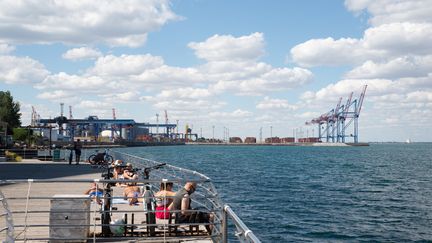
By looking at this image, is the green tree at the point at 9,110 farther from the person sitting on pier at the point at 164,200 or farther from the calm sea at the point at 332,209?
the person sitting on pier at the point at 164,200

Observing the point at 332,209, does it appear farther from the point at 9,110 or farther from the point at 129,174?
the point at 9,110

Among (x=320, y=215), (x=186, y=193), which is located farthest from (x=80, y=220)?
(x=320, y=215)

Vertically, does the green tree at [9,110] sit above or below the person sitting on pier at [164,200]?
above

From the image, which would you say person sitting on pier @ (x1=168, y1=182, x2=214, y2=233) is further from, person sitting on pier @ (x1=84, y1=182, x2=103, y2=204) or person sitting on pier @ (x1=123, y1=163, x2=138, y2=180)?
person sitting on pier @ (x1=123, y1=163, x2=138, y2=180)

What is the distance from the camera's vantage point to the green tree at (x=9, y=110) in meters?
117

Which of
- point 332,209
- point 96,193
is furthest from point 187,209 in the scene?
point 332,209

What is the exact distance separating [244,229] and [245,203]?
80.1ft

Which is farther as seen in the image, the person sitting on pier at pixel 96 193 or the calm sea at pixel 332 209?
the calm sea at pixel 332 209

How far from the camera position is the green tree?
385 ft

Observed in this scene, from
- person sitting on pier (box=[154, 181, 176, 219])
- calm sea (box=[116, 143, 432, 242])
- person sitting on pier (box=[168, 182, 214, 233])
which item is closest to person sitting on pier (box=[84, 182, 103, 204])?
person sitting on pier (box=[154, 181, 176, 219])

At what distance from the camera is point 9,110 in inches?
4705

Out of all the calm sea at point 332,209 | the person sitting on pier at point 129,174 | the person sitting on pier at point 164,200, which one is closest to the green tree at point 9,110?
the calm sea at point 332,209

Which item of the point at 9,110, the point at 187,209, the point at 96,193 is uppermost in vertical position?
the point at 9,110

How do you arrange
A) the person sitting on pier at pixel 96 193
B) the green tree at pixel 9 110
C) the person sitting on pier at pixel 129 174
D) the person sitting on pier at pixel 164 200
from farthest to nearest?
the green tree at pixel 9 110, the person sitting on pier at pixel 129 174, the person sitting on pier at pixel 96 193, the person sitting on pier at pixel 164 200
